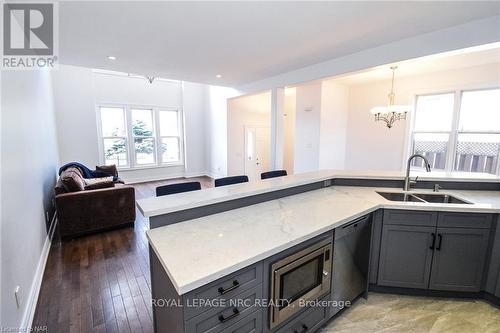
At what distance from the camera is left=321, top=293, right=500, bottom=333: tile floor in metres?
1.92

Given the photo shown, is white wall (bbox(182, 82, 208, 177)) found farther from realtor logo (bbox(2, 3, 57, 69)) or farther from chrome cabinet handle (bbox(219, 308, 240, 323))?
chrome cabinet handle (bbox(219, 308, 240, 323))

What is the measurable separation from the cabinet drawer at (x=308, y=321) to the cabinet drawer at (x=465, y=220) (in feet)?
4.34

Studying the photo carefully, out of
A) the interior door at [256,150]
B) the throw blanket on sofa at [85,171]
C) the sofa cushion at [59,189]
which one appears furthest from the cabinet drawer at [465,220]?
the throw blanket on sofa at [85,171]

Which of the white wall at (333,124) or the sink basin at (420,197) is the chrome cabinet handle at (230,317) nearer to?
the sink basin at (420,197)

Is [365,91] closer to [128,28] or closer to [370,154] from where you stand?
[370,154]

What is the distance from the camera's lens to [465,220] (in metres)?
2.07

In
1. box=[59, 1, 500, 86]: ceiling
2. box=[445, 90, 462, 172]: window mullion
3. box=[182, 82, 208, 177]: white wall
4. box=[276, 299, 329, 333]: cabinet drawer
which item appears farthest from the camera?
box=[182, 82, 208, 177]: white wall

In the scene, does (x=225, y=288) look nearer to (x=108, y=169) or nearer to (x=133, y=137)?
(x=108, y=169)

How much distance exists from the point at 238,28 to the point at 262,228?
224 centimetres

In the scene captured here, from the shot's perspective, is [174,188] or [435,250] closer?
[435,250]

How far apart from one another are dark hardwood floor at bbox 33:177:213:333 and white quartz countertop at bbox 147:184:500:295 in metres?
1.06

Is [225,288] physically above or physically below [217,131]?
below

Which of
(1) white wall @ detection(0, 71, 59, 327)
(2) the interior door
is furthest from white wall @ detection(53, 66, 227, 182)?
A: (1) white wall @ detection(0, 71, 59, 327)

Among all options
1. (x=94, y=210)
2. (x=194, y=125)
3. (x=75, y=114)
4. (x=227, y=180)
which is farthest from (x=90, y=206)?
(x=194, y=125)
